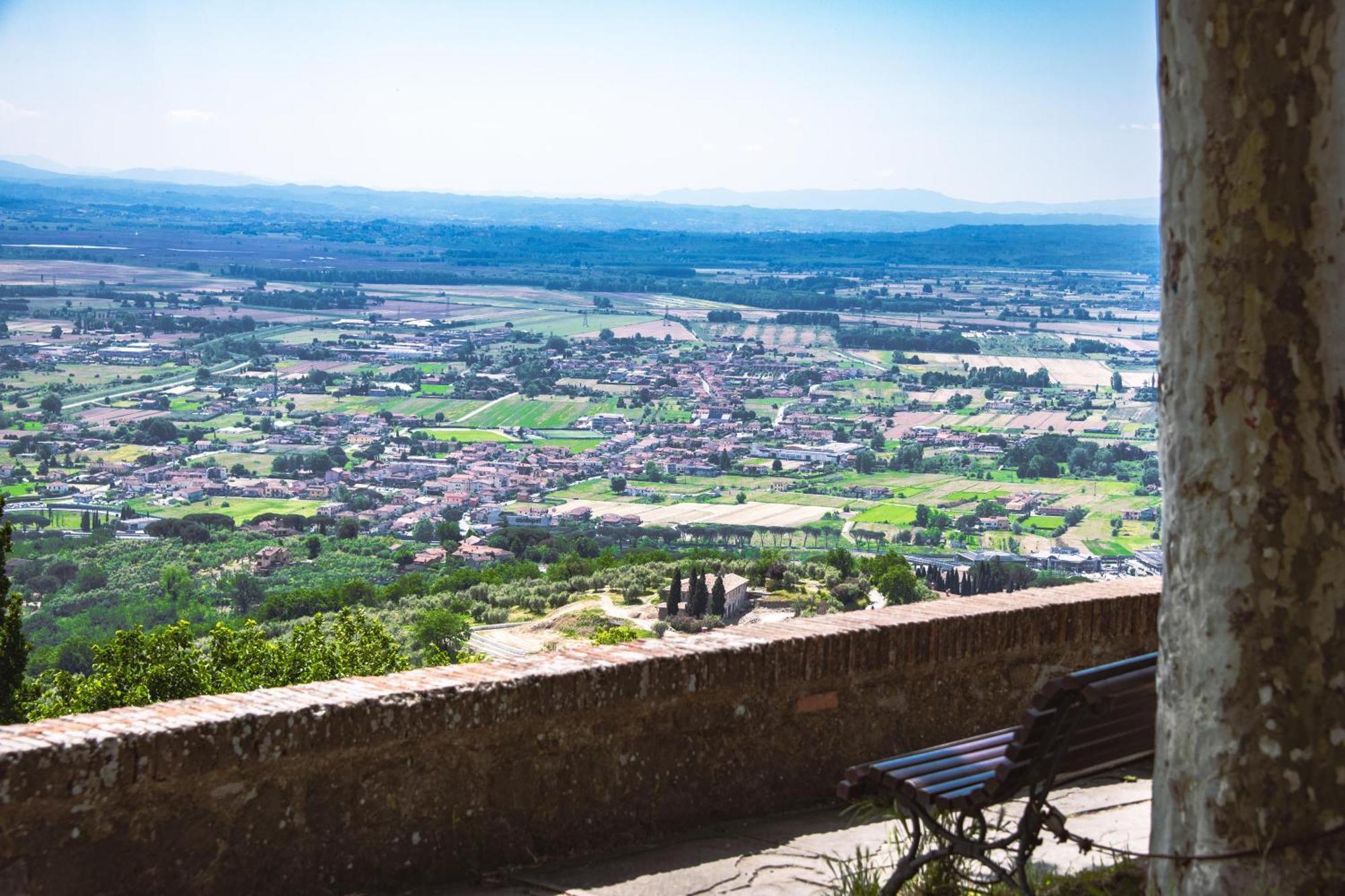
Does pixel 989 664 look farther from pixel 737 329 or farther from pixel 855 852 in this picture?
pixel 737 329

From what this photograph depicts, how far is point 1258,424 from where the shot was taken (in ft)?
9.72

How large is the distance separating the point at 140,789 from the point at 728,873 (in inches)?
63.2

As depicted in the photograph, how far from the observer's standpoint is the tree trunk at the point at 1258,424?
2932mm

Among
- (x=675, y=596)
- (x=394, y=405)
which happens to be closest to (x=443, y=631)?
(x=675, y=596)

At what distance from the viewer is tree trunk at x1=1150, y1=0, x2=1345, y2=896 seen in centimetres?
293

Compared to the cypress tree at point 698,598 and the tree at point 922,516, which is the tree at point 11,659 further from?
the tree at point 922,516

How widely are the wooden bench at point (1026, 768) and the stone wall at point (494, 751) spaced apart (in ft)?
3.00

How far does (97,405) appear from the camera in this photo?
3536 inches

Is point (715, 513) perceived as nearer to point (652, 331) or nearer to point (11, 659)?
point (11, 659)

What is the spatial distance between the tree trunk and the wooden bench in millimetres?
416

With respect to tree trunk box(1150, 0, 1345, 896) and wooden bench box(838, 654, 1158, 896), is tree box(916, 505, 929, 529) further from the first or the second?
tree trunk box(1150, 0, 1345, 896)

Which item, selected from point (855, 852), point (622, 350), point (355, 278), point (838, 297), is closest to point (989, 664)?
point (855, 852)

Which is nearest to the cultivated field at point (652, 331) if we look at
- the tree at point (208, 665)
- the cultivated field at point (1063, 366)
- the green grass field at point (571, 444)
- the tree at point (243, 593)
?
the cultivated field at point (1063, 366)

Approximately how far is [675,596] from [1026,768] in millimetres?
23730
